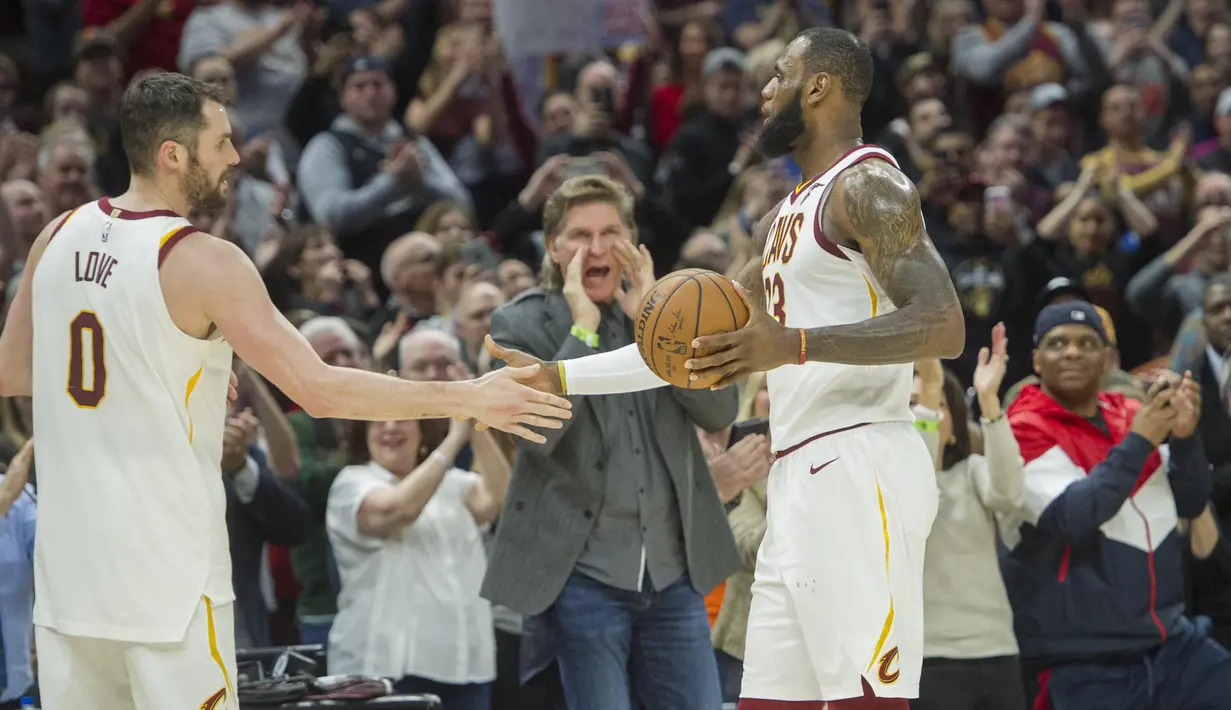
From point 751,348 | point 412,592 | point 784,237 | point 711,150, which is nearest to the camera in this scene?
point 751,348

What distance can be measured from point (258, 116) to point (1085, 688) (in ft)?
→ 25.1

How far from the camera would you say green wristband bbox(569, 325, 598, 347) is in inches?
236

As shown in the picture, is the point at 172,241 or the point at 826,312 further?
the point at 826,312

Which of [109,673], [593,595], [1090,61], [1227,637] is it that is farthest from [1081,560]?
[1090,61]

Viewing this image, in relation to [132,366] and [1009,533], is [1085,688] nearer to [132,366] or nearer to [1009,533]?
[1009,533]

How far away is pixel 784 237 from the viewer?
499 cm

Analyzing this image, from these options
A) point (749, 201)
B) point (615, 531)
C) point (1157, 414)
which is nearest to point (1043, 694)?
point (1157, 414)

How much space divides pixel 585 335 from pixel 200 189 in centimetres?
164

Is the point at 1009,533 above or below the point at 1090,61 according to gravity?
below

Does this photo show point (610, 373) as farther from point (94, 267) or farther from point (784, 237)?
point (94, 267)

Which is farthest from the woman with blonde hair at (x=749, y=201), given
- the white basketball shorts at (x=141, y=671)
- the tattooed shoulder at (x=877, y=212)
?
the white basketball shorts at (x=141, y=671)

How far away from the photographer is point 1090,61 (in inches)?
529

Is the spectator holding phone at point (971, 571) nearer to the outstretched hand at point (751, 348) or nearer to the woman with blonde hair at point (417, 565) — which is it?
the woman with blonde hair at point (417, 565)

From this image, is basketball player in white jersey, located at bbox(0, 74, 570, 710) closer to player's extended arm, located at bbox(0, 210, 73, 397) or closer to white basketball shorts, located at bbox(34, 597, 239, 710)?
white basketball shorts, located at bbox(34, 597, 239, 710)
